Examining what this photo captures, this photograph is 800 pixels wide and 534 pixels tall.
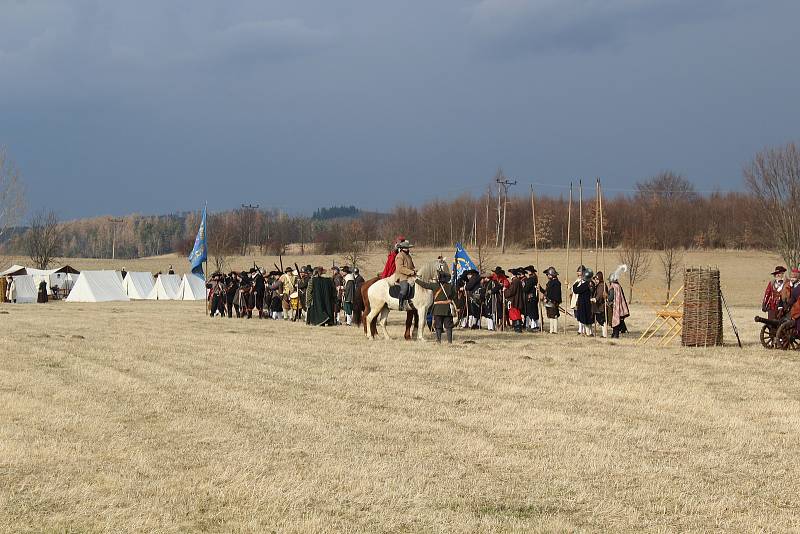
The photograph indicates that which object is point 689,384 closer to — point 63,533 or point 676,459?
point 676,459

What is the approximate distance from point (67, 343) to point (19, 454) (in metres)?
10.6

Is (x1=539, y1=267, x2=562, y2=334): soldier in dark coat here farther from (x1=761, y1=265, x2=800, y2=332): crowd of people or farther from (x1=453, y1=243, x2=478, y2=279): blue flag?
(x1=761, y1=265, x2=800, y2=332): crowd of people

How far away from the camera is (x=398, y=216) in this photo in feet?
357

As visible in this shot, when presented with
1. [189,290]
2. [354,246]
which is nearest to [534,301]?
[189,290]

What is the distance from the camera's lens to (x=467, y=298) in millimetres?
23094

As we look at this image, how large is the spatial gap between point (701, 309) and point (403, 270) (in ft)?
18.9

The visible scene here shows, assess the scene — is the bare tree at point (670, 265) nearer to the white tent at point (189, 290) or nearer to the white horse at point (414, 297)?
the white tent at point (189, 290)

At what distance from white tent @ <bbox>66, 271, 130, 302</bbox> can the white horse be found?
27.8 m

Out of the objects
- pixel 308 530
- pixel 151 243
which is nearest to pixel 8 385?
pixel 308 530

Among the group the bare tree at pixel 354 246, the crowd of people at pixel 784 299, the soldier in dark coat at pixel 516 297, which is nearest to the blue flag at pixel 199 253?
the soldier in dark coat at pixel 516 297

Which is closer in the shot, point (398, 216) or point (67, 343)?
point (67, 343)

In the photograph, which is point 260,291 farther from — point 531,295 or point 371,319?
point 371,319

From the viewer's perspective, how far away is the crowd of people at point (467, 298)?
61.2ft

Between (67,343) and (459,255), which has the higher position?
(459,255)
